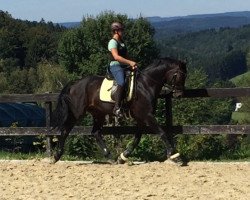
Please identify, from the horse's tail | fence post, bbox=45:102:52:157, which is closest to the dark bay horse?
the horse's tail

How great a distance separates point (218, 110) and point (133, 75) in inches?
1700

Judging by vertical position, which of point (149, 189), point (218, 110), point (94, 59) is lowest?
point (218, 110)

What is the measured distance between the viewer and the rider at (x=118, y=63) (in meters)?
9.98

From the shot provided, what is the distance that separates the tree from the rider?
132ft

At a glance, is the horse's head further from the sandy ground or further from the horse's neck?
the sandy ground

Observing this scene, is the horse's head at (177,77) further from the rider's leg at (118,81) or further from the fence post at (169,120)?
the rider's leg at (118,81)

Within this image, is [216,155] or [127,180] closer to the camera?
[127,180]

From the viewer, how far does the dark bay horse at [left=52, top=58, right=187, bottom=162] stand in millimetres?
10156

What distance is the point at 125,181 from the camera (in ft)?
28.1

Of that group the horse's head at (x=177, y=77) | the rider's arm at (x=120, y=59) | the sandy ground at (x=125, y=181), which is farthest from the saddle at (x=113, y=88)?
the sandy ground at (x=125, y=181)

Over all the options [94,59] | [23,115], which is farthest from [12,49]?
[23,115]

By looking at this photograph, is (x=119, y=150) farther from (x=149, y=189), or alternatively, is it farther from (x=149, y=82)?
(x=149, y=189)

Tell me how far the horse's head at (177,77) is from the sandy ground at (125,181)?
1270 millimetres

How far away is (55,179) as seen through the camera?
29.2 ft
